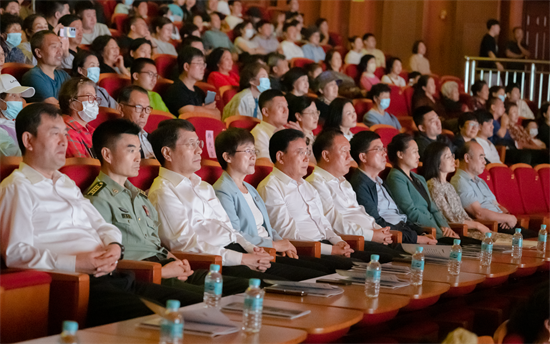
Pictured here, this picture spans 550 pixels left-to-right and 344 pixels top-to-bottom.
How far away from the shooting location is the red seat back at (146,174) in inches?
110

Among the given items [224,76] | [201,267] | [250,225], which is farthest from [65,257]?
[224,76]

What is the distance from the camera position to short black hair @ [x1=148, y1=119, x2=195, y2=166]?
282 cm

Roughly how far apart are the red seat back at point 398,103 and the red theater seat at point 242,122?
3.02 metres

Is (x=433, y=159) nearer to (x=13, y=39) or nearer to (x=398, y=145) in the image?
(x=398, y=145)

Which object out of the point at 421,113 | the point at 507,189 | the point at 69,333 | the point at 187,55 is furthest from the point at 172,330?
the point at 507,189

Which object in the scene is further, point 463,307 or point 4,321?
point 463,307

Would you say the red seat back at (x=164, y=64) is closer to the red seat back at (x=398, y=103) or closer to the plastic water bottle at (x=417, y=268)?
the red seat back at (x=398, y=103)

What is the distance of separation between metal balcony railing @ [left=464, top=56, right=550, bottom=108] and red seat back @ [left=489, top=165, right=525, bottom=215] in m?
3.59

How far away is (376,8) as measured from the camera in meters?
10.1

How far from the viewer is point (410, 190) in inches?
161

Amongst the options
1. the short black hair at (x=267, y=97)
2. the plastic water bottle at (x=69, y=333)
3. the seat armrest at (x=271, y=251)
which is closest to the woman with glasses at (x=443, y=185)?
the short black hair at (x=267, y=97)

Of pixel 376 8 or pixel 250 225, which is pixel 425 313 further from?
pixel 376 8

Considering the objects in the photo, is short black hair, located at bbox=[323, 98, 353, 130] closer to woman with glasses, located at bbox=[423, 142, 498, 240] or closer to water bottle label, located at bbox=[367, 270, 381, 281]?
woman with glasses, located at bbox=[423, 142, 498, 240]

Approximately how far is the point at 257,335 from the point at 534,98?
8.14 meters
